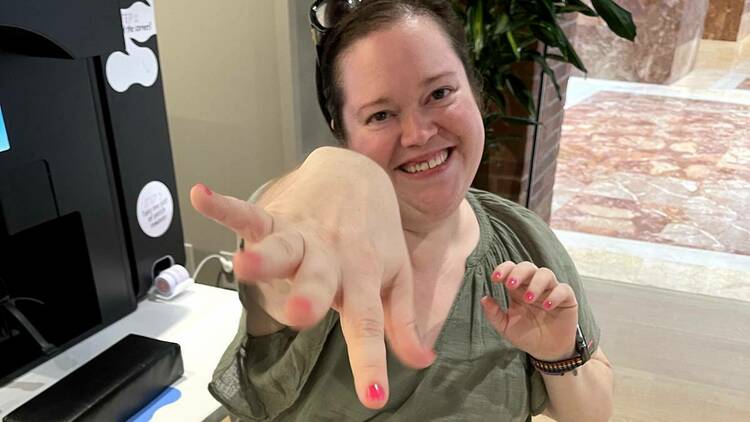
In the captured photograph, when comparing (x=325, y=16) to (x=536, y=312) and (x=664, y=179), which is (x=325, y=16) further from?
(x=664, y=179)

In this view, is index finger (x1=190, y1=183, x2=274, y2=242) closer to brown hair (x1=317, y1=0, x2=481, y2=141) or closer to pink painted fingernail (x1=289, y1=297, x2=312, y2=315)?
pink painted fingernail (x1=289, y1=297, x2=312, y2=315)

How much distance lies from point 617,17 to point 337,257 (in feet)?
4.41

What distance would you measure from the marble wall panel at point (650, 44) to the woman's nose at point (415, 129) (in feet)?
7.04

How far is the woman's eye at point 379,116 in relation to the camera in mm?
538

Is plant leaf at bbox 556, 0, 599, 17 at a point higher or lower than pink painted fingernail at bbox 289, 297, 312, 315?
higher

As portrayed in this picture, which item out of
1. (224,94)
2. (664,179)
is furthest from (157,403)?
(664,179)

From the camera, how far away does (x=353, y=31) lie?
0.58m

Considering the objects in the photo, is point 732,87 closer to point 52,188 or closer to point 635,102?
point 635,102

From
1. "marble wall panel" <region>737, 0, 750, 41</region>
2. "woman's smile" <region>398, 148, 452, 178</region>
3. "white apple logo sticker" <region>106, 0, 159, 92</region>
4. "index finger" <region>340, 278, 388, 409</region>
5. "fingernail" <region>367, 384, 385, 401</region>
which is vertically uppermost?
"marble wall panel" <region>737, 0, 750, 41</region>

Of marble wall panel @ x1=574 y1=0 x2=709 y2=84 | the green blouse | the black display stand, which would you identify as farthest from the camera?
marble wall panel @ x1=574 y1=0 x2=709 y2=84

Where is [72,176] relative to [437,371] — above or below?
above

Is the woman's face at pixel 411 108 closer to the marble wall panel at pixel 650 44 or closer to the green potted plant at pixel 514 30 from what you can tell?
the green potted plant at pixel 514 30

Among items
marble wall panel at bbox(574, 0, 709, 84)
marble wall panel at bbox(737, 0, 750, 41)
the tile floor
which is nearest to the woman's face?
the tile floor

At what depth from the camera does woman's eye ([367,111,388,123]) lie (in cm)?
54
